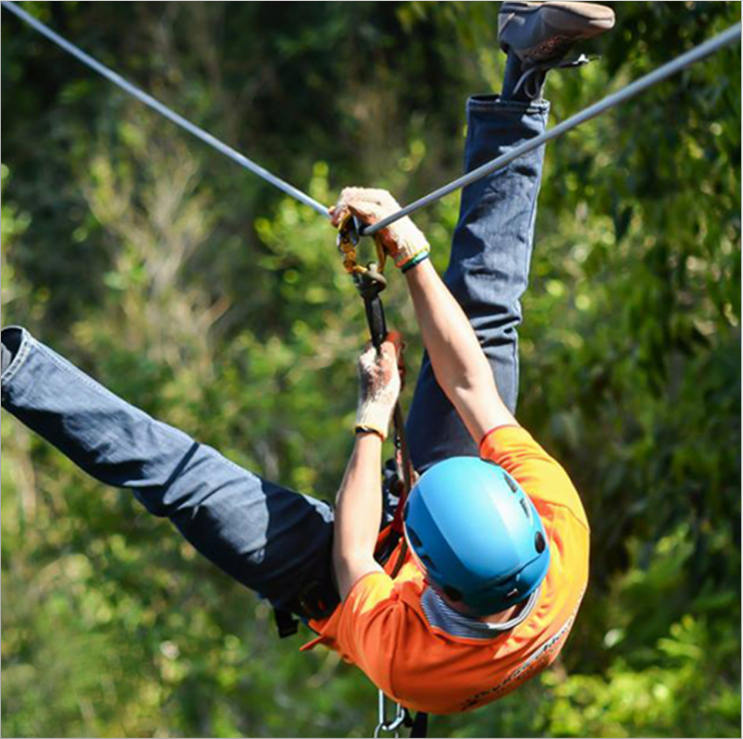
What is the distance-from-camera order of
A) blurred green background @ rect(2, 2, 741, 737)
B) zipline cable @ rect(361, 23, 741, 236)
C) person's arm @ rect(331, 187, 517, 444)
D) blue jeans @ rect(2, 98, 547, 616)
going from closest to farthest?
zipline cable @ rect(361, 23, 741, 236) → blue jeans @ rect(2, 98, 547, 616) → person's arm @ rect(331, 187, 517, 444) → blurred green background @ rect(2, 2, 741, 737)

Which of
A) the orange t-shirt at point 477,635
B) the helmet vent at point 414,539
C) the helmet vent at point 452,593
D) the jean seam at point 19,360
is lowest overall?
the orange t-shirt at point 477,635

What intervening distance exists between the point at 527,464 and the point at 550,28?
847mm

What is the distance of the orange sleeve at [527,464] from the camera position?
9.62 ft

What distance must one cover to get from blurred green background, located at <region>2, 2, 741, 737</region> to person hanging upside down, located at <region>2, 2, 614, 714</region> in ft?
3.13

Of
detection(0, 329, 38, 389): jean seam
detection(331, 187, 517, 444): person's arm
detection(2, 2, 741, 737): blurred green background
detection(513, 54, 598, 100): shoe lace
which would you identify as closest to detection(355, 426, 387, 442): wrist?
detection(331, 187, 517, 444): person's arm

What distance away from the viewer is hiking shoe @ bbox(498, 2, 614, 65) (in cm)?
312

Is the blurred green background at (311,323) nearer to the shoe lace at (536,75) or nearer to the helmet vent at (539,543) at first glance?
the shoe lace at (536,75)

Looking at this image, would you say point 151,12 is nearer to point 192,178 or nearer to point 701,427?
point 192,178

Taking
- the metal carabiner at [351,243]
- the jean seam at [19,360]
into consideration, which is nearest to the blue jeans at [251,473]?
the jean seam at [19,360]

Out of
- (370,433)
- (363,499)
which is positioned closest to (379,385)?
(370,433)

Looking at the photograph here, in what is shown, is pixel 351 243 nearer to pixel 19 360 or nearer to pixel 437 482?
pixel 437 482

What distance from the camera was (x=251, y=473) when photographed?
3.15 meters

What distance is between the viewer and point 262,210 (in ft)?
41.6

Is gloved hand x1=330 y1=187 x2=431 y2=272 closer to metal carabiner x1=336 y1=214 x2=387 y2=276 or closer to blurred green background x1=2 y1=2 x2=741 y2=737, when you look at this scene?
metal carabiner x1=336 y1=214 x2=387 y2=276
